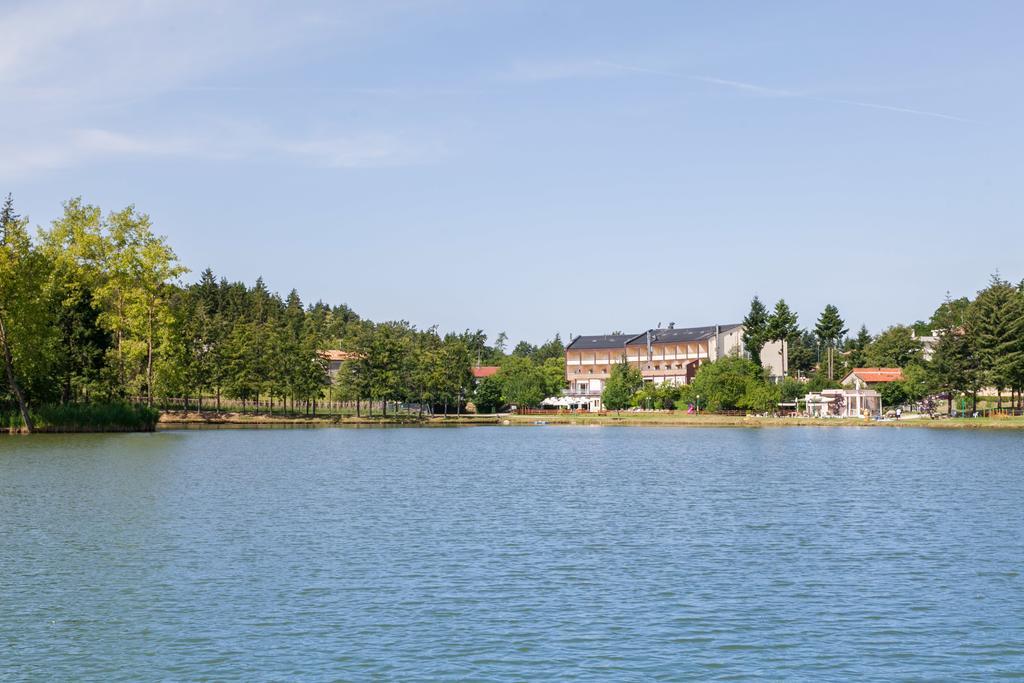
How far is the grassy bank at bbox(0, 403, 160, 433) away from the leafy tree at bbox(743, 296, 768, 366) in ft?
396

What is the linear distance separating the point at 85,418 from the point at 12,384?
7.42 metres

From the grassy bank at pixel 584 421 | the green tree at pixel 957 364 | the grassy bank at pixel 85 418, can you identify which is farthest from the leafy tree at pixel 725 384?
the grassy bank at pixel 85 418

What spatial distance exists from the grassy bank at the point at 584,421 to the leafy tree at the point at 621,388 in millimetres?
9844

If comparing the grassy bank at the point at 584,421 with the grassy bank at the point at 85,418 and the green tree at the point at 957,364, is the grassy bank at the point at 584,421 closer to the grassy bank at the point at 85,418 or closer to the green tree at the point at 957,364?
the green tree at the point at 957,364

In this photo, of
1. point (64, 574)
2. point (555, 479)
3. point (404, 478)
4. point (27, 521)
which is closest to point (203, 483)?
point (404, 478)

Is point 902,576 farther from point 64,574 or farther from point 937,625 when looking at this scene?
point 64,574

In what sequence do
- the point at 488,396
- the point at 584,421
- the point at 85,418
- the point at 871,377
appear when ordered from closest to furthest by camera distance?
the point at 85,418, the point at 584,421, the point at 871,377, the point at 488,396

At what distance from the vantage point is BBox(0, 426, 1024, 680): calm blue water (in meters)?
20.4

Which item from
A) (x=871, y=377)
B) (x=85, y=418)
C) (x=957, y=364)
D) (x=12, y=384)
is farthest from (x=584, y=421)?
(x=12, y=384)

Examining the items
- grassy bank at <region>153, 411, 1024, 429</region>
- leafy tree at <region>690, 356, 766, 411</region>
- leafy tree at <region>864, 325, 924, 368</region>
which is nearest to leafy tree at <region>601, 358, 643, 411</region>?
grassy bank at <region>153, 411, 1024, 429</region>

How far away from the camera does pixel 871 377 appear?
16038 cm

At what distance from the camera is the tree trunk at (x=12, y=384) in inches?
3388

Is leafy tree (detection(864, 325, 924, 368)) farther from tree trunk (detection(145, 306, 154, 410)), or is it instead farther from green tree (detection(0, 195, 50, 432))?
green tree (detection(0, 195, 50, 432))

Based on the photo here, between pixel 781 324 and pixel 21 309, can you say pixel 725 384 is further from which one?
pixel 21 309
